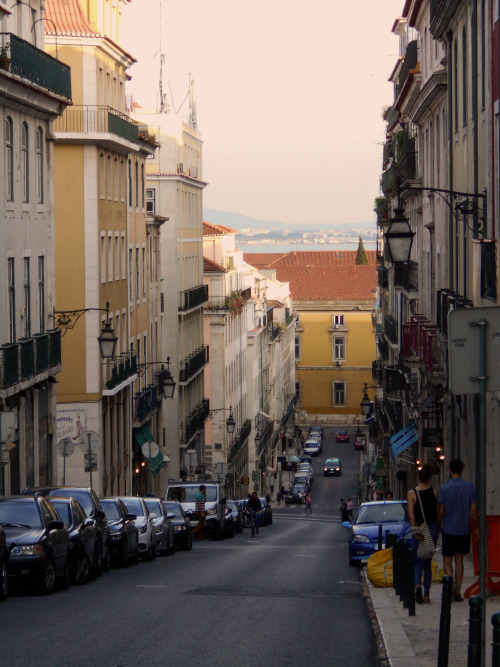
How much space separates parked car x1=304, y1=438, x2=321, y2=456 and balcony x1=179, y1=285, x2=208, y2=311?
3755 cm

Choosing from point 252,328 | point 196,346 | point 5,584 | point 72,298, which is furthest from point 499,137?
point 252,328

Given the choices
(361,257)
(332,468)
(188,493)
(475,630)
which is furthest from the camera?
(361,257)

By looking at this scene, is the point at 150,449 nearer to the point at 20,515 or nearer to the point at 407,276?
the point at 407,276

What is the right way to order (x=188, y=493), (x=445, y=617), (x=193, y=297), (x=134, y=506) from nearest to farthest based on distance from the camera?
1. (x=445, y=617)
2. (x=134, y=506)
3. (x=188, y=493)
4. (x=193, y=297)

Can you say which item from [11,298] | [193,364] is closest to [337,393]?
[193,364]

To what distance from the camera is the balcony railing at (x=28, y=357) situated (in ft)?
91.1

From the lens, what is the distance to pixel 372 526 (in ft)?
79.9

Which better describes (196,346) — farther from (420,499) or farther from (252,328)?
(420,499)

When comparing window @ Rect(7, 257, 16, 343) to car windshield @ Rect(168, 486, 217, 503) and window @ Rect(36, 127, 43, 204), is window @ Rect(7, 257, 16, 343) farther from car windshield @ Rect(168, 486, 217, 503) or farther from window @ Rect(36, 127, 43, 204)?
car windshield @ Rect(168, 486, 217, 503)

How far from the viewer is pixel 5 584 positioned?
50.9 feet

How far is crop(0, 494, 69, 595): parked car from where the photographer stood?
16.2 metres

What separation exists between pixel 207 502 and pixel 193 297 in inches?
1119

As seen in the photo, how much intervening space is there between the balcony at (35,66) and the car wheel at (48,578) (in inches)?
561

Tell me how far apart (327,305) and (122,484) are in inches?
A: 3085
